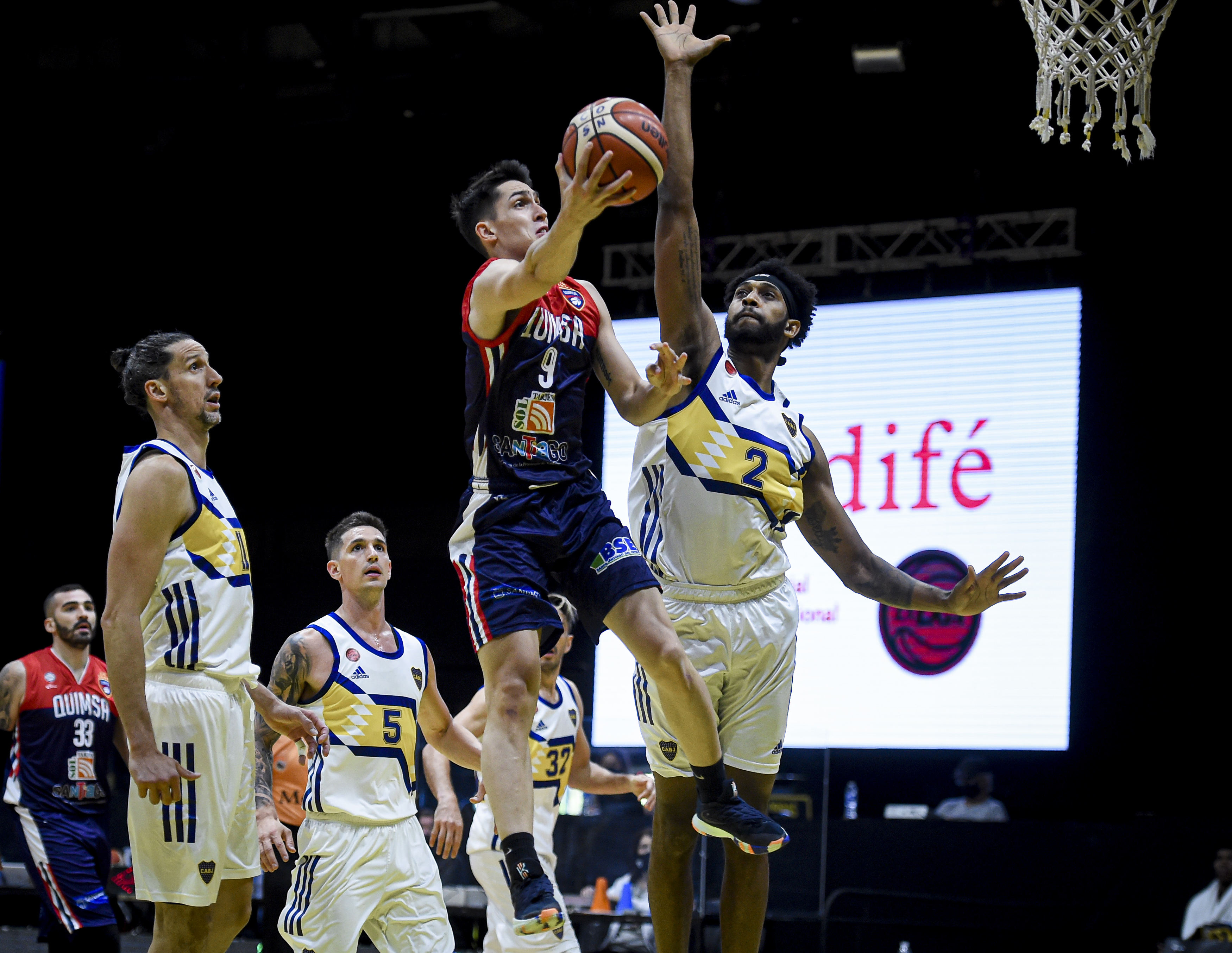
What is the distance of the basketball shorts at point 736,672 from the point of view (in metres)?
4.68

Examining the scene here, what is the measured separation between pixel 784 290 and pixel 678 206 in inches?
30.8

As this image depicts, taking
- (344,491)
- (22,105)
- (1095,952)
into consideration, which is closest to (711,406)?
(1095,952)

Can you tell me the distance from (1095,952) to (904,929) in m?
1.15

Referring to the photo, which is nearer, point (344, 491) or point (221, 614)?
point (221, 614)

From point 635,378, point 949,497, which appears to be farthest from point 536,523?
point 949,497

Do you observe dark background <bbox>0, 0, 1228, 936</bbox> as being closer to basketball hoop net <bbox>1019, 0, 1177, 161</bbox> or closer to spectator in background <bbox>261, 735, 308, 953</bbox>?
basketball hoop net <bbox>1019, 0, 1177, 161</bbox>

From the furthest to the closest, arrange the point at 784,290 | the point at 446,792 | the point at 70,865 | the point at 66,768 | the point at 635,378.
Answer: the point at 66,768 < the point at 70,865 < the point at 446,792 < the point at 784,290 < the point at 635,378

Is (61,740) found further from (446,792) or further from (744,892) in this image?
(744,892)

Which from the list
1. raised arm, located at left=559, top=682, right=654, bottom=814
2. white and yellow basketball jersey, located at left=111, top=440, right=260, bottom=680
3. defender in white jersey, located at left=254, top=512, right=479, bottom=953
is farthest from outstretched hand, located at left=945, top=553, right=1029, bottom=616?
raised arm, located at left=559, top=682, right=654, bottom=814

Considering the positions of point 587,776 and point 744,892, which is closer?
point 744,892

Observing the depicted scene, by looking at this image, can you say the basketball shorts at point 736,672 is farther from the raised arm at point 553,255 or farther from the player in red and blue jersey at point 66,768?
the player in red and blue jersey at point 66,768

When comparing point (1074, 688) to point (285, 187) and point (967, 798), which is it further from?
point (285, 187)

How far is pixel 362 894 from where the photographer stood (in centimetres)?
551

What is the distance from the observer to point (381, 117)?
12188 millimetres
